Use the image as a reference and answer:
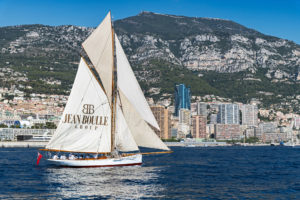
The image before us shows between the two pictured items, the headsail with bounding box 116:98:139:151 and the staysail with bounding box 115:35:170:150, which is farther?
the headsail with bounding box 116:98:139:151

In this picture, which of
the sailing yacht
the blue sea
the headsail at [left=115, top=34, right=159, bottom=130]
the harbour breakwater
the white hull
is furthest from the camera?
the harbour breakwater

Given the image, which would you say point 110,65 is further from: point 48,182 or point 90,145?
point 48,182

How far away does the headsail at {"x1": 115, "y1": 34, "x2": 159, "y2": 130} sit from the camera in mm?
51906

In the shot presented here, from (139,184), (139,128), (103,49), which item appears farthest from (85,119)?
(139,184)

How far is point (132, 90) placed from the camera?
5209 cm

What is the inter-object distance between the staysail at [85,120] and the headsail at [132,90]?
10.6 ft

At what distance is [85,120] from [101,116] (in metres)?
2.08

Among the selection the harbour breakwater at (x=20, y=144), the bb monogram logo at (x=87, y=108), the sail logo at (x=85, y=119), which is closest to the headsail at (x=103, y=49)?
the bb monogram logo at (x=87, y=108)

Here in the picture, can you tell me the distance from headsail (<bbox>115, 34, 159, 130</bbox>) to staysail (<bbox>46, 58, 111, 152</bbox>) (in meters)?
3.23

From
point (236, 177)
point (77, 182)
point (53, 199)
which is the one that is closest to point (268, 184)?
point (236, 177)

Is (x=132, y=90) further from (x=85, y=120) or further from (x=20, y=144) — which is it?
(x=20, y=144)

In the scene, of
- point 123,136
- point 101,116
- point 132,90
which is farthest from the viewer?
point 101,116

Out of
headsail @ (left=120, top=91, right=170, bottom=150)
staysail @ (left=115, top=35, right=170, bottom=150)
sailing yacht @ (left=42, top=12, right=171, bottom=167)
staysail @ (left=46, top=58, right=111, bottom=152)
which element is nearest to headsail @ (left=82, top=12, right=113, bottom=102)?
sailing yacht @ (left=42, top=12, right=171, bottom=167)

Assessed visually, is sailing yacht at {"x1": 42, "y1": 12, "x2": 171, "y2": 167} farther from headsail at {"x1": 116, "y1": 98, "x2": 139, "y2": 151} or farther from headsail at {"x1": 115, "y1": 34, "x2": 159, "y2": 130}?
headsail at {"x1": 115, "y1": 34, "x2": 159, "y2": 130}
